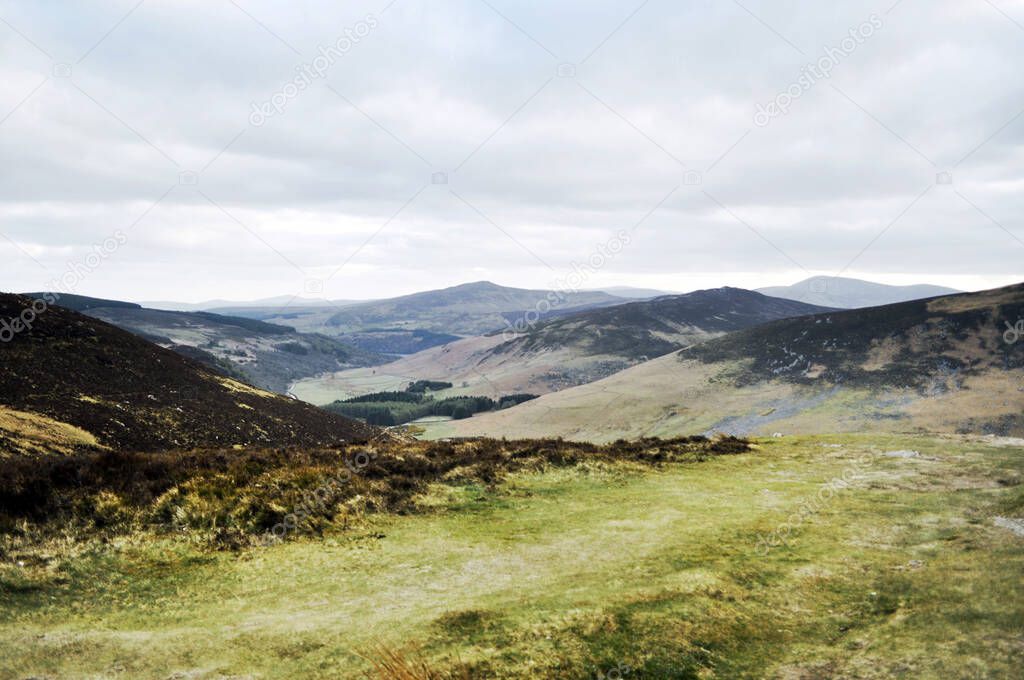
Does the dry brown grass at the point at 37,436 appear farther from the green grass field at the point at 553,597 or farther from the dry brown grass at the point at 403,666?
the dry brown grass at the point at 403,666

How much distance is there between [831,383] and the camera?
411 ft

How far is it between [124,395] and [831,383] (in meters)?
130

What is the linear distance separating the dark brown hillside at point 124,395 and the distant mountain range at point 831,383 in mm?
89423

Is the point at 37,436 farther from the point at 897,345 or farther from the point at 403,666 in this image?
the point at 897,345

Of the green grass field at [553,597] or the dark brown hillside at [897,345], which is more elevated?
the dark brown hillside at [897,345]

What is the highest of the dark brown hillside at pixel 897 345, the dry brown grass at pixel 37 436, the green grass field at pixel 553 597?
the dark brown hillside at pixel 897 345

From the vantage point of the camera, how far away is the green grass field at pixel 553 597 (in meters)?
10.7

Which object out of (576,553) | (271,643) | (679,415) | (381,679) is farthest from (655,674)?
(679,415)

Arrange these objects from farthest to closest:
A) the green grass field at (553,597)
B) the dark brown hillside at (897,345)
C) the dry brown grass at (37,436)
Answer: the dark brown hillside at (897,345) → the dry brown grass at (37,436) → the green grass field at (553,597)

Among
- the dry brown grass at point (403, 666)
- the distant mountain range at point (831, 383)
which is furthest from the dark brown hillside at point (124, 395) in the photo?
the distant mountain range at point (831, 383)

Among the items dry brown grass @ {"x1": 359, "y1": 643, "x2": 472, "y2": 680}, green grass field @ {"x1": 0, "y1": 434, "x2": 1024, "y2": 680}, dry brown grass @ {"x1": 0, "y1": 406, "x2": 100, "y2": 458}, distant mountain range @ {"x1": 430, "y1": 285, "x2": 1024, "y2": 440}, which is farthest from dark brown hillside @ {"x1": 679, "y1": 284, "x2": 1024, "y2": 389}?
dry brown grass @ {"x1": 359, "y1": 643, "x2": 472, "y2": 680}

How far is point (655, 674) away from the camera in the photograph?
10.6 metres

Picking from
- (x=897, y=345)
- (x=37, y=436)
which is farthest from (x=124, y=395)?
(x=897, y=345)

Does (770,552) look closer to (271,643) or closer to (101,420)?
(271,643)
